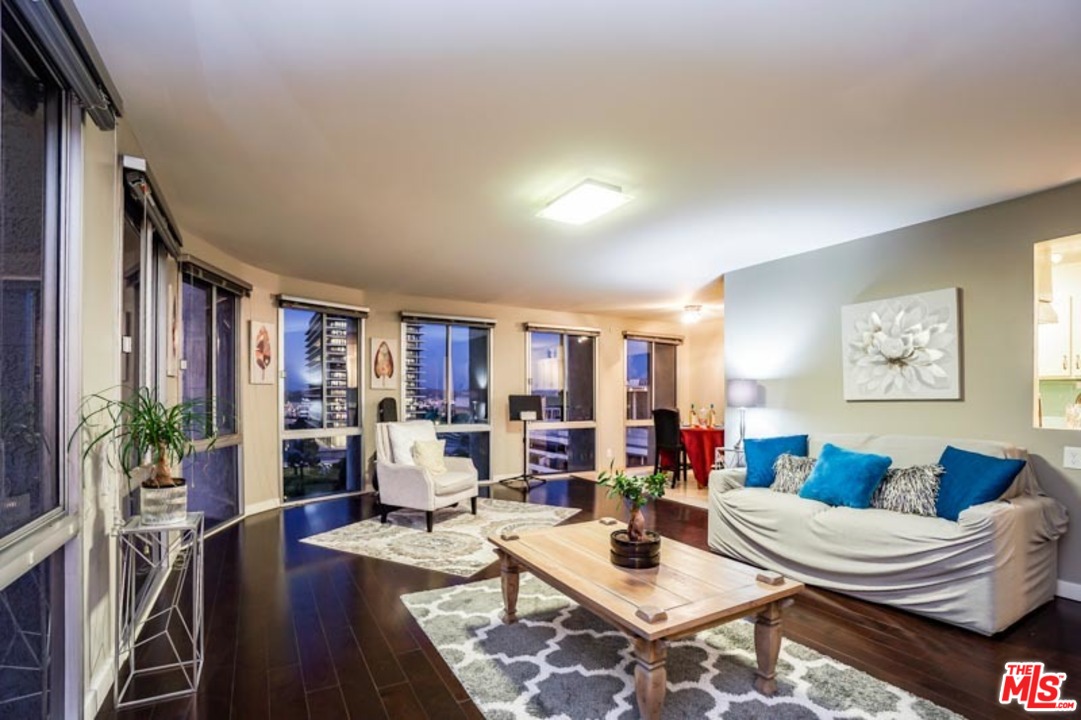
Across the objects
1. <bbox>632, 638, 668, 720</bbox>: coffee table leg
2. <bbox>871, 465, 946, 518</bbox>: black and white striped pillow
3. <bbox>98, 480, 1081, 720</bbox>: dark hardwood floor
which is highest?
→ <bbox>871, 465, 946, 518</bbox>: black and white striped pillow

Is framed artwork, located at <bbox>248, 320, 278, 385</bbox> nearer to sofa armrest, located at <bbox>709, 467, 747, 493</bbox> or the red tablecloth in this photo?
sofa armrest, located at <bbox>709, 467, 747, 493</bbox>

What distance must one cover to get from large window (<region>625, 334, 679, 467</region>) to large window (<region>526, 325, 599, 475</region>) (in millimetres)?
731

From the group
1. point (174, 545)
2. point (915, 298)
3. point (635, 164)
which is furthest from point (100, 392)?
point (915, 298)

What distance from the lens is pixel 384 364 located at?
6.44 m

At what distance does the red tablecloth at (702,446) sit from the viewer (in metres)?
6.64

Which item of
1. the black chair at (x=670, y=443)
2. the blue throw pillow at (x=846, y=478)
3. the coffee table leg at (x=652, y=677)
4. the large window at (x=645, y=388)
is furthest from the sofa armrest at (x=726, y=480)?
the large window at (x=645, y=388)

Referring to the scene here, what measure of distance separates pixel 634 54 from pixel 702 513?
4477 mm

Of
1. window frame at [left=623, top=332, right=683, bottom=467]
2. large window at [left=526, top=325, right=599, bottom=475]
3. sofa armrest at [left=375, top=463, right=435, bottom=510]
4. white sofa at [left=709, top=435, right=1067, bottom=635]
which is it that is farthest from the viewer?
window frame at [left=623, top=332, right=683, bottom=467]

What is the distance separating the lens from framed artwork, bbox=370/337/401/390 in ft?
20.9

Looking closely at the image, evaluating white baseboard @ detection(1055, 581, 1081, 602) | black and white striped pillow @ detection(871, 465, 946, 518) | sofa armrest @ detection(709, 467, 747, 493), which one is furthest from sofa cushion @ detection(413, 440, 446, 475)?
white baseboard @ detection(1055, 581, 1081, 602)

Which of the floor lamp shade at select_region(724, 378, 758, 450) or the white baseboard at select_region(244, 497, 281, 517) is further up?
the floor lamp shade at select_region(724, 378, 758, 450)

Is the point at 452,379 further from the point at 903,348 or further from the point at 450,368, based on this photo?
the point at 903,348

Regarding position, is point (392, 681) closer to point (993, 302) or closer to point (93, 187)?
point (93, 187)

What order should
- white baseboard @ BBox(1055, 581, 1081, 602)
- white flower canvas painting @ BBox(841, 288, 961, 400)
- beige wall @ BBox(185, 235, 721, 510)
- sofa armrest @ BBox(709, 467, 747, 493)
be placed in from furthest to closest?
beige wall @ BBox(185, 235, 721, 510) < sofa armrest @ BBox(709, 467, 747, 493) < white flower canvas painting @ BBox(841, 288, 961, 400) < white baseboard @ BBox(1055, 581, 1081, 602)
